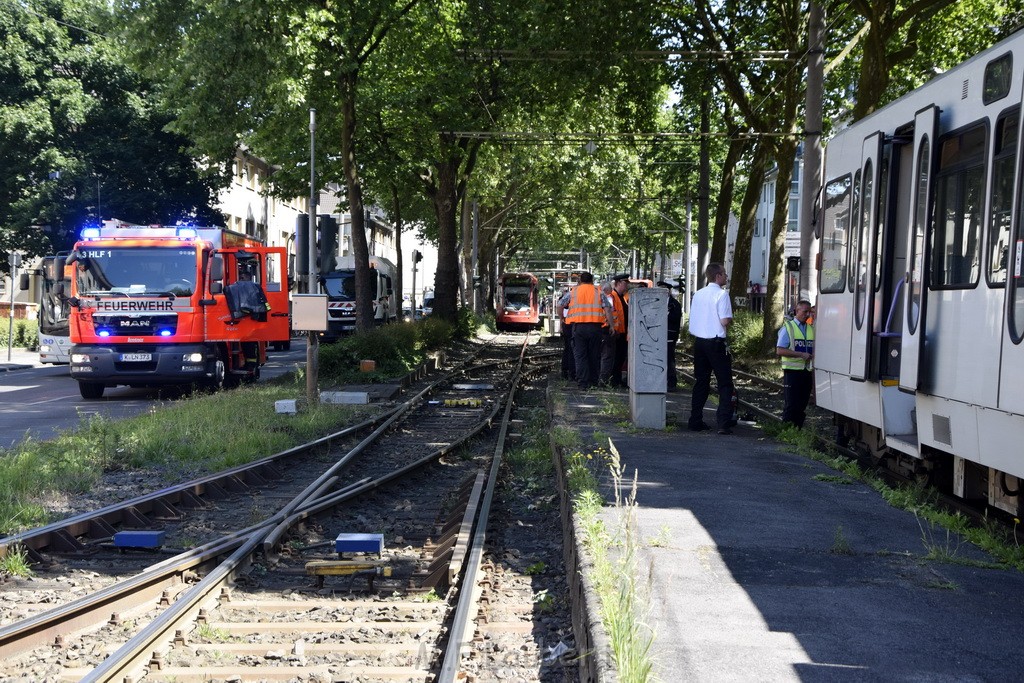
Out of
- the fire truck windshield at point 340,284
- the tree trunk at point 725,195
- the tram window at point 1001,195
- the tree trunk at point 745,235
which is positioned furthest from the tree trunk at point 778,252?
the fire truck windshield at point 340,284

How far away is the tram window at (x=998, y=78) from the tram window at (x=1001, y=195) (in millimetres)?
196

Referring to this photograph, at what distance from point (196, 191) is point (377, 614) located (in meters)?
43.0

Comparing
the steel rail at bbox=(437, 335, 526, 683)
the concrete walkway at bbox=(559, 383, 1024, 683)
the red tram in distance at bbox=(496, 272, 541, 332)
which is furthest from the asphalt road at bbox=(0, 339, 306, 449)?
the red tram in distance at bbox=(496, 272, 541, 332)

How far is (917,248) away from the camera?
9.80 meters

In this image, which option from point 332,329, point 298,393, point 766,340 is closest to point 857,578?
point 298,393

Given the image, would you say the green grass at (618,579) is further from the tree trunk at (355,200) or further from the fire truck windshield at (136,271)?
the tree trunk at (355,200)

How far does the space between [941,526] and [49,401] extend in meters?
16.4

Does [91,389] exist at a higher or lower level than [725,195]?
lower

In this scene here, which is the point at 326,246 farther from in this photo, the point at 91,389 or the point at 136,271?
the point at 91,389

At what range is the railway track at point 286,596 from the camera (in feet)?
18.7

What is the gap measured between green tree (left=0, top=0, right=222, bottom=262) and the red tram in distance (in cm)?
2018

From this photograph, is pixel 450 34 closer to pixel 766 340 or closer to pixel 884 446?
pixel 766 340

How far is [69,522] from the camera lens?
854 cm

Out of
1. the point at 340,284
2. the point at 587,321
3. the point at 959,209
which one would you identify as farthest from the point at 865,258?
the point at 340,284
